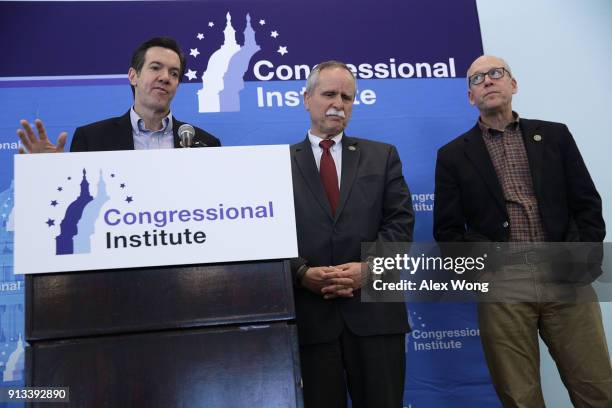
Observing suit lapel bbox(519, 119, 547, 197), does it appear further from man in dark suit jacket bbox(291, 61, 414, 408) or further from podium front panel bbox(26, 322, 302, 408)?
podium front panel bbox(26, 322, 302, 408)

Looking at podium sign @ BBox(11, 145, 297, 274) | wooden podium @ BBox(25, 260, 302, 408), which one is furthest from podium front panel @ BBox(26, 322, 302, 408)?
podium sign @ BBox(11, 145, 297, 274)

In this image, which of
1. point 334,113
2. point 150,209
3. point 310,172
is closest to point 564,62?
point 334,113

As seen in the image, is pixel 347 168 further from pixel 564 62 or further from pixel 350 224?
pixel 564 62

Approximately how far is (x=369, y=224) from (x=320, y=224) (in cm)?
19

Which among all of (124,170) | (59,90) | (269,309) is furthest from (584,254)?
(59,90)

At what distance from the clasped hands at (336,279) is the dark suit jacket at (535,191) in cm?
64

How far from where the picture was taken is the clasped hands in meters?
2.13

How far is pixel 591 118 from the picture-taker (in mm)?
3564

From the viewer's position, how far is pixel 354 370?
2129mm

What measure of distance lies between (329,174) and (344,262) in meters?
0.40

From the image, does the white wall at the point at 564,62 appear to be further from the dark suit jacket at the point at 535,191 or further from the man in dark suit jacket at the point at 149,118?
the man in dark suit jacket at the point at 149,118

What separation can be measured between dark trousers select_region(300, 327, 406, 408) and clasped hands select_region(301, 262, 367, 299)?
155 mm

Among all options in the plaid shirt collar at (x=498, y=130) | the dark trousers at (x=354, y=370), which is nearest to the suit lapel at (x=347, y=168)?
the dark trousers at (x=354, y=370)

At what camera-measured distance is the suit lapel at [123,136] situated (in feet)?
8.32
